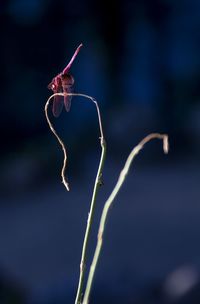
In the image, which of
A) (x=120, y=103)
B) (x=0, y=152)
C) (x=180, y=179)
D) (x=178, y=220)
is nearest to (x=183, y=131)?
(x=120, y=103)

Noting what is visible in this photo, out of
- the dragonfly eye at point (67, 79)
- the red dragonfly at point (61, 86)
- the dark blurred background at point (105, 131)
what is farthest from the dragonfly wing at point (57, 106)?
the dark blurred background at point (105, 131)

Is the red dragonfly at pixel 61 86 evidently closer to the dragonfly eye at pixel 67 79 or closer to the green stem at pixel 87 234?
the dragonfly eye at pixel 67 79

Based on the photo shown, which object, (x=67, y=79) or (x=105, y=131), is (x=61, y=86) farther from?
(x=105, y=131)

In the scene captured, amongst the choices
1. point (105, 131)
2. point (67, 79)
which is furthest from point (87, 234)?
point (105, 131)

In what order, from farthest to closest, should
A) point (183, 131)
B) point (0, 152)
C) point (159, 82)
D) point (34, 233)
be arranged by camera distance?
1. point (159, 82)
2. point (183, 131)
3. point (0, 152)
4. point (34, 233)

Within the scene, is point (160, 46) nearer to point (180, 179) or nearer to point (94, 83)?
point (94, 83)

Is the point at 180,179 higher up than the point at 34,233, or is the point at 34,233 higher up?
the point at 34,233

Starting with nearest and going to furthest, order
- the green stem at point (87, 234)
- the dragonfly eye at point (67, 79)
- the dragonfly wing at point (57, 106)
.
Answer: the green stem at point (87, 234) → the dragonfly eye at point (67, 79) → the dragonfly wing at point (57, 106)
